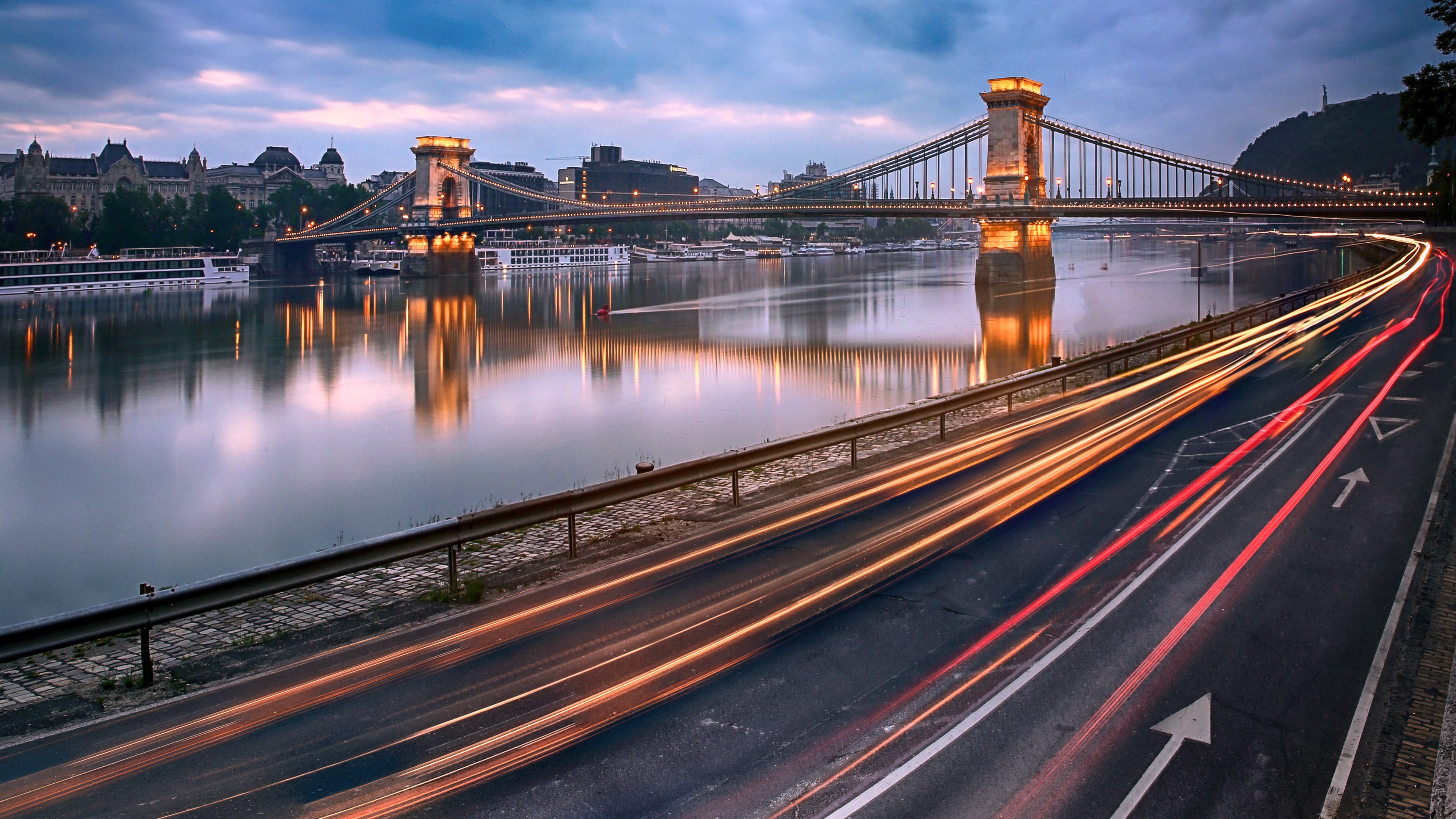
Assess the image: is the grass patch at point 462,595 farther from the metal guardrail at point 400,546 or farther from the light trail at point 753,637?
the light trail at point 753,637

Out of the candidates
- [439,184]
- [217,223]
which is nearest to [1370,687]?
[439,184]

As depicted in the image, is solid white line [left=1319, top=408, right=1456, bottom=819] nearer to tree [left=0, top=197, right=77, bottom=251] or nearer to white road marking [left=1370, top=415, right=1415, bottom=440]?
white road marking [left=1370, top=415, right=1415, bottom=440]

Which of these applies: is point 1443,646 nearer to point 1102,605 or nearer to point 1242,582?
point 1242,582

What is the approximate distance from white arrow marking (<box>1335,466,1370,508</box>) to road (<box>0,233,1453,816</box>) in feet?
0.33

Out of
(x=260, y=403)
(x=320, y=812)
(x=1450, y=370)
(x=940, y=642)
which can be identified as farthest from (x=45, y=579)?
(x=1450, y=370)

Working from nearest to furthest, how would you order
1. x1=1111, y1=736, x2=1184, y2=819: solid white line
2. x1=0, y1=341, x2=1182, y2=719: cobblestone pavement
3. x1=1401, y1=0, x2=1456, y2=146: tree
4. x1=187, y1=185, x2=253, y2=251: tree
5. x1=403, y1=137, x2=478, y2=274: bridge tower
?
x1=1111, y1=736, x2=1184, y2=819: solid white line, x1=0, y1=341, x2=1182, y2=719: cobblestone pavement, x1=1401, y1=0, x2=1456, y2=146: tree, x1=403, y1=137, x2=478, y2=274: bridge tower, x1=187, y1=185, x2=253, y2=251: tree

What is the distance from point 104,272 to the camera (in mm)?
100562

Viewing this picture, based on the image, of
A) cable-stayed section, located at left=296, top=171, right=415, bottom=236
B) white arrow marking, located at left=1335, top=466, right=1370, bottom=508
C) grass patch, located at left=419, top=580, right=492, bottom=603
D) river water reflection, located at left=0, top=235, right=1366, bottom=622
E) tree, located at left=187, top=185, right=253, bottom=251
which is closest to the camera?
grass patch, located at left=419, top=580, right=492, bottom=603

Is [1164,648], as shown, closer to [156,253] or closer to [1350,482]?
[1350,482]

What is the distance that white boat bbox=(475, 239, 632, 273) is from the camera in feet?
480

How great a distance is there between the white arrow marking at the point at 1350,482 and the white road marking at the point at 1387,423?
2989mm

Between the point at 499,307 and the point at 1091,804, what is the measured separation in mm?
76920

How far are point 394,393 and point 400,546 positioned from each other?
92.0 feet

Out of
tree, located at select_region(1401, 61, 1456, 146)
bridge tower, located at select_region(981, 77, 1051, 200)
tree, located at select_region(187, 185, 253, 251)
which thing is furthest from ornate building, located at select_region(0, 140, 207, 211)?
tree, located at select_region(1401, 61, 1456, 146)
